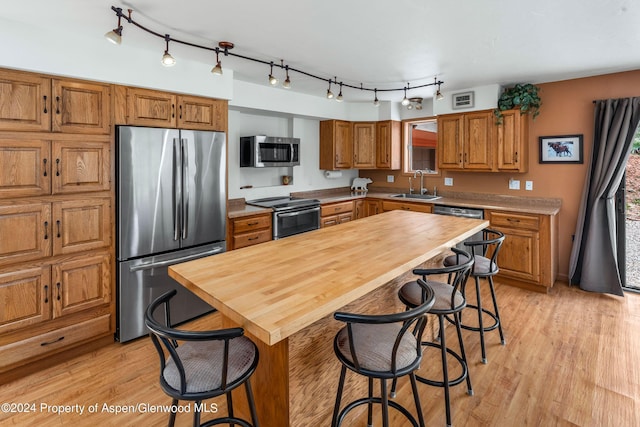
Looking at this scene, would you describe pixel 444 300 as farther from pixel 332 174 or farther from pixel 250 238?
pixel 332 174

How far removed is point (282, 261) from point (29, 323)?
2016 mm

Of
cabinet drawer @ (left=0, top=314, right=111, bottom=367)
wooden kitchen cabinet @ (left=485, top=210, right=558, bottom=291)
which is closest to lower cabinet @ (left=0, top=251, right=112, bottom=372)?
cabinet drawer @ (left=0, top=314, right=111, bottom=367)

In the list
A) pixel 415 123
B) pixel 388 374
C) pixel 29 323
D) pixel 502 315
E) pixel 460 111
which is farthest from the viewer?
pixel 415 123

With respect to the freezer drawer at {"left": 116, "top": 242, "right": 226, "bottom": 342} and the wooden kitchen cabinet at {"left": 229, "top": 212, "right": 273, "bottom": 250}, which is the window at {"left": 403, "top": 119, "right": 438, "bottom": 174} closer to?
the wooden kitchen cabinet at {"left": 229, "top": 212, "right": 273, "bottom": 250}

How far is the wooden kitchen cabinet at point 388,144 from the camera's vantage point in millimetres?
5449

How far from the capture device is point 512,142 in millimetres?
4262

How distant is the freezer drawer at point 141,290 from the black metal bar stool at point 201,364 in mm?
1564

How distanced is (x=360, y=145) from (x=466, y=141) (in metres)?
1.60

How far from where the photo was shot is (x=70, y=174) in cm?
263

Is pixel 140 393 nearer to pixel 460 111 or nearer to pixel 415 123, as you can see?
pixel 460 111

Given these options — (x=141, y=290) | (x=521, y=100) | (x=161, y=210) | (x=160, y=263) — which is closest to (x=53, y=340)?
(x=141, y=290)

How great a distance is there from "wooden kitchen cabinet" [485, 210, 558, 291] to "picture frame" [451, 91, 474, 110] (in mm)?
1424

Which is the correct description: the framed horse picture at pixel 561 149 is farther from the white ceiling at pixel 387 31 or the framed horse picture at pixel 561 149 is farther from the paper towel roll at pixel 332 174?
the paper towel roll at pixel 332 174

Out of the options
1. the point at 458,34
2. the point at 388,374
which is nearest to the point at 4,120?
the point at 388,374
